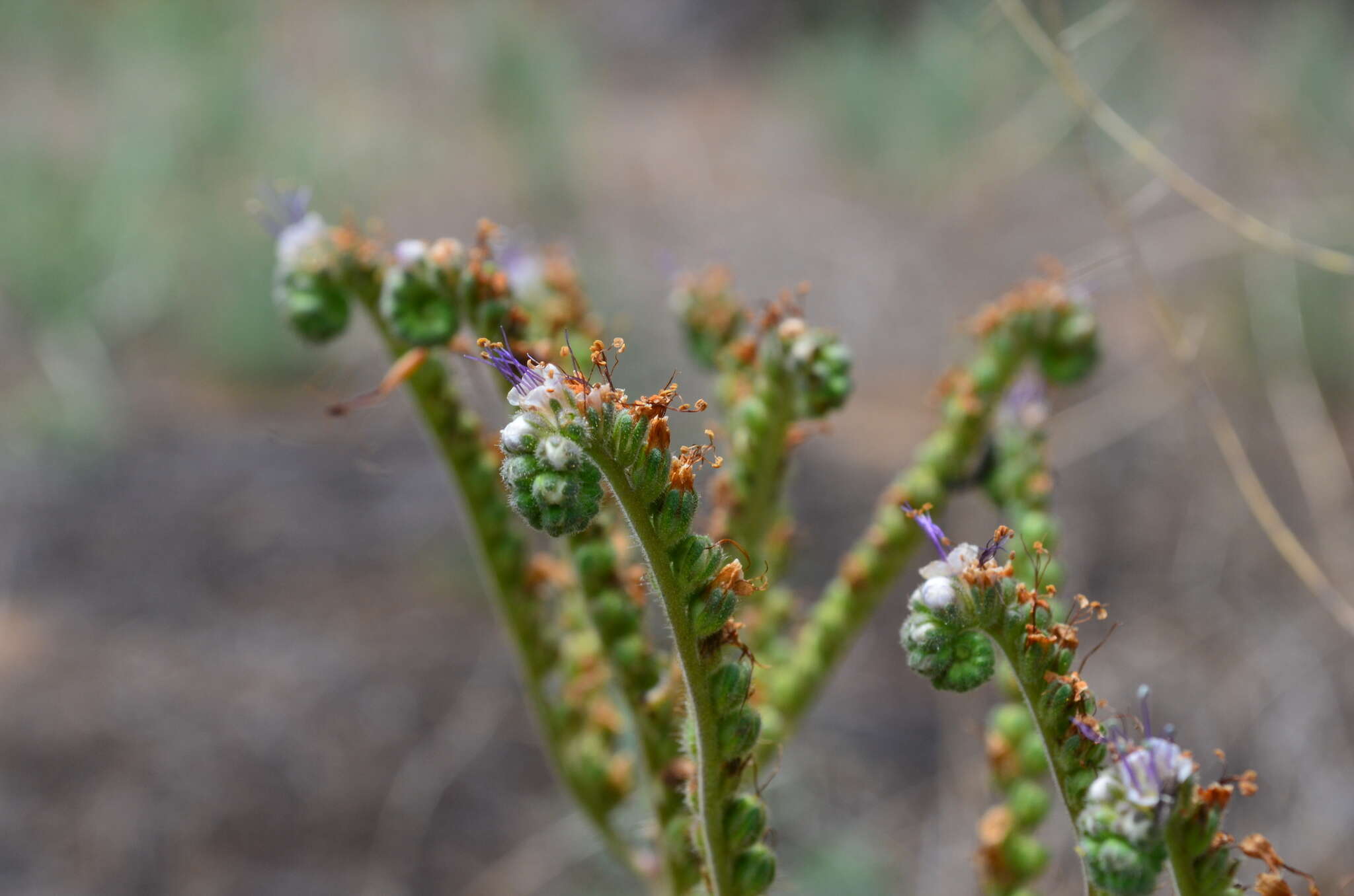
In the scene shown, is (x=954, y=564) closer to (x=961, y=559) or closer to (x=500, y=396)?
(x=961, y=559)

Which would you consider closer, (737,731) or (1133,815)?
(1133,815)

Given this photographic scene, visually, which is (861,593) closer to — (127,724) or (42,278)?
(127,724)

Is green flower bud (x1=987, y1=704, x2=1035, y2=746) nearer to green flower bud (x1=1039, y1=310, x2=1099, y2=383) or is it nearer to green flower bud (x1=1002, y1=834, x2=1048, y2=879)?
green flower bud (x1=1002, y1=834, x2=1048, y2=879)

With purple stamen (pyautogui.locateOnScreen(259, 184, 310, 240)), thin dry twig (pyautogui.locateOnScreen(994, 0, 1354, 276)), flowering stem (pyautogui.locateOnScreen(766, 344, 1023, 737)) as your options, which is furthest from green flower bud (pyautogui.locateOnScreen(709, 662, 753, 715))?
thin dry twig (pyautogui.locateOnScreen(994, 0, 1354, 276))

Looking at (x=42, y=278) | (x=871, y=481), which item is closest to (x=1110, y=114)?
(x=871, y=481)

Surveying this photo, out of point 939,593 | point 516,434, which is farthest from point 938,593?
point 516,434

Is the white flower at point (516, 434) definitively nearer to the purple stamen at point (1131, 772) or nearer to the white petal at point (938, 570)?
the white petal at point (938, 570)
